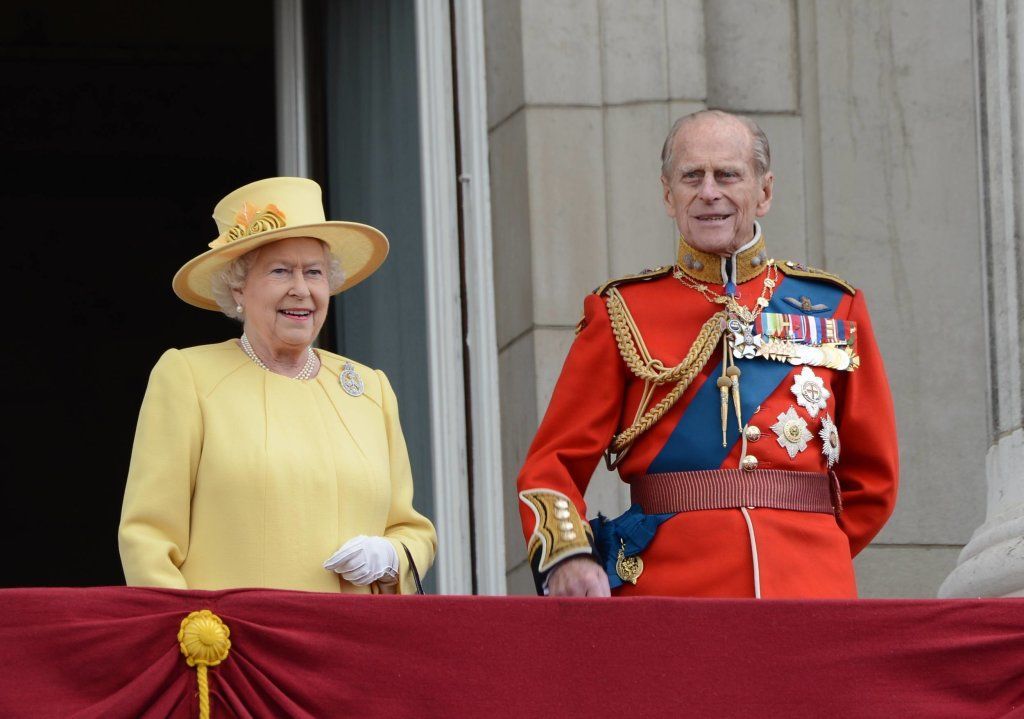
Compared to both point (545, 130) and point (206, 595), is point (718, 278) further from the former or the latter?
point (545, 130)

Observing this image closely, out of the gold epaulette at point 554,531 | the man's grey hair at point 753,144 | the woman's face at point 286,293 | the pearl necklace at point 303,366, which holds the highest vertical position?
the man's grey hair at point 753,144

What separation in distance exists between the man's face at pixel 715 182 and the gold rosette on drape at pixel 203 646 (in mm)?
1435

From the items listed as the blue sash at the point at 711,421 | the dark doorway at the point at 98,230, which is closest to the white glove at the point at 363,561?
the blue sash at the point at 711,421

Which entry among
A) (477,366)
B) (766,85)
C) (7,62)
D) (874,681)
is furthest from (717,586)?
(7,62)

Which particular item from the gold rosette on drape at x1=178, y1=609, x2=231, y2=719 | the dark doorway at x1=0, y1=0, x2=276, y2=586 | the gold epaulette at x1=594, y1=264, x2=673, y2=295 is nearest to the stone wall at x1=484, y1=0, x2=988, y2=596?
the gold epaulette at x1=594, y1=264, x2=673, y2=295

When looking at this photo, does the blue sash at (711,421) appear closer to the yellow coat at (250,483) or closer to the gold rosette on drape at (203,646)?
the yellow coat at (250,483)

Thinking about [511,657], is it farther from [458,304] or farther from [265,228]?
[458,304]

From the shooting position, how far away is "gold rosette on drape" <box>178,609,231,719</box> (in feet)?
15.0

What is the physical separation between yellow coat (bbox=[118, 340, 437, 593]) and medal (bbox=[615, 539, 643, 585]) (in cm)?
43

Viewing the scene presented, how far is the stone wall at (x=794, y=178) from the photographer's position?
7398mm

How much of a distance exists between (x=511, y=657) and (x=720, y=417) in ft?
2.77

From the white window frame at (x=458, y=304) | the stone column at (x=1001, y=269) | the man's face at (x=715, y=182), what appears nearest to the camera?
the man's face at (x=715, y=182)

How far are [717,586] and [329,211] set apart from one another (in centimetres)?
315

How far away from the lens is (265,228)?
17.5 ft
